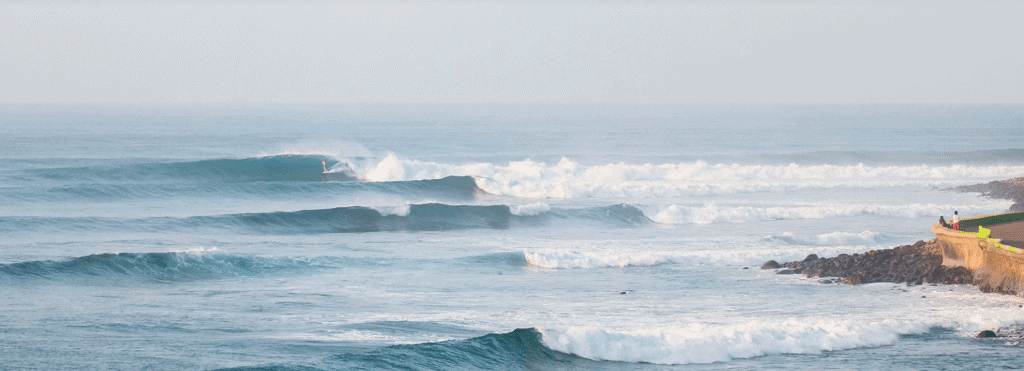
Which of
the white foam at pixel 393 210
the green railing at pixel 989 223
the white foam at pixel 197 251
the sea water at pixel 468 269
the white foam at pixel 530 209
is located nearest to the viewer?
the sea water at pixel 468 269

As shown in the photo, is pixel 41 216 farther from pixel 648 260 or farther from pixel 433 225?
pixel 648 260

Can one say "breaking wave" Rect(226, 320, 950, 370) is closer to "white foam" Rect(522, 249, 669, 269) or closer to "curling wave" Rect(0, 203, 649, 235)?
"white foam" Rect(522, 249, 669, 269)

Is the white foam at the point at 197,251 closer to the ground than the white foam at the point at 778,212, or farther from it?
closer to the ground

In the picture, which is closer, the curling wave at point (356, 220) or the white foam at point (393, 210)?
the curling wave at point (356, 220)

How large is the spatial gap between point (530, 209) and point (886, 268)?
1455 cm

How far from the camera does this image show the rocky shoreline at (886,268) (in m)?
20.5

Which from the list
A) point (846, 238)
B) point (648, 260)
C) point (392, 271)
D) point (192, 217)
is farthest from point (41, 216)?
point (846, 238)

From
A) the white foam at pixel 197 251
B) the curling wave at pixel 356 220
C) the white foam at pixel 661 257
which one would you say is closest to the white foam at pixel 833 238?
the white foam at pixel 661 257

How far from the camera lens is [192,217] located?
30344 millimetres

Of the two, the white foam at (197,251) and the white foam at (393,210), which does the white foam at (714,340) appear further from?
the white foam at (393,210)

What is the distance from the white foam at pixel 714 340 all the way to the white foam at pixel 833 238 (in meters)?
10.7

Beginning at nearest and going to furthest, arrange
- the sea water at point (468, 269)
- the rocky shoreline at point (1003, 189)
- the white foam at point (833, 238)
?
the sea water at point (468, 269) → the white foam at point (833, 238) → the rocky shoreline at point (1003, 189)

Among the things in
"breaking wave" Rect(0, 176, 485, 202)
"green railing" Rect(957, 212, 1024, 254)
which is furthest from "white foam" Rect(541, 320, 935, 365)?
"breaking wave" Rect(0, 176, 485, 202)

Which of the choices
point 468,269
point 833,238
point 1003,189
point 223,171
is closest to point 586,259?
point 468,269
